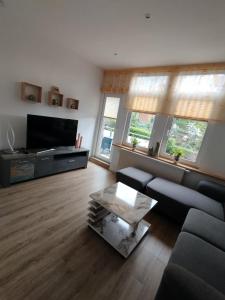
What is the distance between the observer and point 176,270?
1057 millimetres

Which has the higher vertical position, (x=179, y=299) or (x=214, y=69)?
(x=214, y=69)

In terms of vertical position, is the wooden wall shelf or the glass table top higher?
the wooden wall shelf

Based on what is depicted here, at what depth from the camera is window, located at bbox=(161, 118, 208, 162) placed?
3.01 meters

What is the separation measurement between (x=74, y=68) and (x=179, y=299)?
156 inches

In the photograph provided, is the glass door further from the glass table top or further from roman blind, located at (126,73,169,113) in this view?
the glass table top

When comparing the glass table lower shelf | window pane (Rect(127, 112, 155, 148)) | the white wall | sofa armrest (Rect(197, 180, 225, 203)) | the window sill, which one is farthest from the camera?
window pane (Rect(127, 112, 155, 148))

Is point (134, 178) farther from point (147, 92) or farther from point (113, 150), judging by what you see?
point (147, 92)

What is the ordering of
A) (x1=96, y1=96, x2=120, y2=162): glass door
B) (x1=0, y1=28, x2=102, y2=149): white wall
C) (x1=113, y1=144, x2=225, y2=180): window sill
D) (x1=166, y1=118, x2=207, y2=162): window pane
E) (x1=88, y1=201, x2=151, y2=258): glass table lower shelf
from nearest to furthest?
(x1=88, y1=201, x2=151, y2=258): glass table lower shelf < (x1=0, y1=28, x2=102, y2=149): white wall < (x1=113, y1=144, x2=225, y2=180): window sill < (x1=166, y1=118, x2=207, y2=162): window pane < (x1=96, y1=96, x2=120, y2=162): glass door

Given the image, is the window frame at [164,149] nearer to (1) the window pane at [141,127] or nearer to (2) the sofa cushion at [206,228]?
(1) the window pane at [141,127]

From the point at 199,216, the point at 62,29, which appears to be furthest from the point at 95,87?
the point at 199,216

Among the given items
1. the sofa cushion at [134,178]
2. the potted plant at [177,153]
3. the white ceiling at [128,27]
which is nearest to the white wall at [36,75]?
the white ceiling at [128,27]

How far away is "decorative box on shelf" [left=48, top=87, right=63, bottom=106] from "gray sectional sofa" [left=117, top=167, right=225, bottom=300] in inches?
78.8

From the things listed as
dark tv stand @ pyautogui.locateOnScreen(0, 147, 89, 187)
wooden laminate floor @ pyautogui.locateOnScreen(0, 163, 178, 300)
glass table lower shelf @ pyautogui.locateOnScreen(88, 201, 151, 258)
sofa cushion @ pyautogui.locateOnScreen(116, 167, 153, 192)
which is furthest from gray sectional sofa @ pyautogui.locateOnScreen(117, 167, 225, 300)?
dark tv stand @ pyautogui.locateOnScreen(0, 147, 89, 187)

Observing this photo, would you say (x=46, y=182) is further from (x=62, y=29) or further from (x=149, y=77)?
(x=149, y=77)
